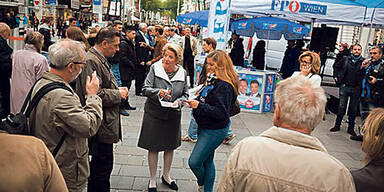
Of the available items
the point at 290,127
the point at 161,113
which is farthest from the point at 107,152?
the point at 290,127

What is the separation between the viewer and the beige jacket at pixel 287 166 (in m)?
1.64

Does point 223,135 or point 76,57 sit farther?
point 223,135

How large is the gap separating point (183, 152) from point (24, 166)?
4276 mm

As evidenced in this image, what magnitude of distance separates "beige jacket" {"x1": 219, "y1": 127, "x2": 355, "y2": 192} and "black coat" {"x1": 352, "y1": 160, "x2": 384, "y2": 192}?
1.14 feet

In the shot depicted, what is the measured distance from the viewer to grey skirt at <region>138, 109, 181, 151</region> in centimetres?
390

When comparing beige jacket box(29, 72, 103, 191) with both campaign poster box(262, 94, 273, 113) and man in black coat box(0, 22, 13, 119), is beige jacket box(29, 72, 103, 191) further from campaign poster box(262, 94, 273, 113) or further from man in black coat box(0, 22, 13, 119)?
campaign poster box(262, 94, 273, 113)

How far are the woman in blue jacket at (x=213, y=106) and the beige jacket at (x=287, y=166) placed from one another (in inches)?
68.3

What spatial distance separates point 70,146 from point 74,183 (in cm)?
33

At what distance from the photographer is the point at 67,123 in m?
2.34

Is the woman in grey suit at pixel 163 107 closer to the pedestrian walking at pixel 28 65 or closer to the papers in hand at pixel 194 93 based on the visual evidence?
the papers in hand at pixel 194 93

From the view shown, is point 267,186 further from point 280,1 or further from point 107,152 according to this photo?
point 280,1

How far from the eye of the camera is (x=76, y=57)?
250 centimetres

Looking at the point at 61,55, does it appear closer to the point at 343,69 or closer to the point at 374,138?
the point at 374,138

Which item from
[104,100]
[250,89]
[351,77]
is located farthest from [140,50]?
[104,100]
